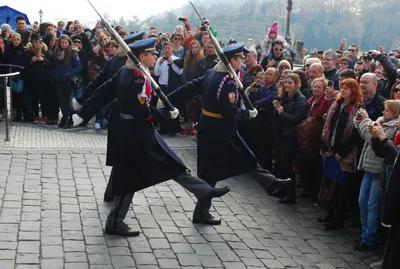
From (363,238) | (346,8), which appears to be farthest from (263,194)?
(346,8)

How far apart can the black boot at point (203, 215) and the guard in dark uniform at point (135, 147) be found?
0.67 metres

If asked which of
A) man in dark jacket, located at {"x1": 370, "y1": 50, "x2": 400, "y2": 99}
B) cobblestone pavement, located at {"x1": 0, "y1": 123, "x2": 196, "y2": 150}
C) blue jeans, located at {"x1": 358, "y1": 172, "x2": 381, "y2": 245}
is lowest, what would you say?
cobblestone pavement, located at {"x1": 0, "y1": 123, "x2": 196, "y2": 150}

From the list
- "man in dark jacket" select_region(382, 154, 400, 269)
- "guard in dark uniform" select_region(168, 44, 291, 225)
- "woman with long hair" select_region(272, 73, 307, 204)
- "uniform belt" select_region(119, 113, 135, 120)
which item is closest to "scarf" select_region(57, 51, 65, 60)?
"woman with long hair" select_region(272, 73, 307, 204)

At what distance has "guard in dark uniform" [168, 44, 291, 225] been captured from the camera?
716 cm

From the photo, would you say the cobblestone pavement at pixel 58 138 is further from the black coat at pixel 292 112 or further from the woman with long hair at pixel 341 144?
the woman with long hair at pixel 341 144

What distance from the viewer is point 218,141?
722cm

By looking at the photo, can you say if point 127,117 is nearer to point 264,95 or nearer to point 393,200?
point 393,200

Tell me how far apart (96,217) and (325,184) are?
9.09 feet

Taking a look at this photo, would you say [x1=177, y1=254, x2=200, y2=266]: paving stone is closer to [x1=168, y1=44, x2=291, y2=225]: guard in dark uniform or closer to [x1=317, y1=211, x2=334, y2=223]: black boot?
[x1=168, y1=44, x2=291, y2=225]: guard in dark uniform

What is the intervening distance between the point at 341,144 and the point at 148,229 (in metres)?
2.41

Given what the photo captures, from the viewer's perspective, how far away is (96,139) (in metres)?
11.3

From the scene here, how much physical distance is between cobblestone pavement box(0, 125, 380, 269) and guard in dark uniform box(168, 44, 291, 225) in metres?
0.51

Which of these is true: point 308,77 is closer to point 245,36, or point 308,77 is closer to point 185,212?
point 185,212

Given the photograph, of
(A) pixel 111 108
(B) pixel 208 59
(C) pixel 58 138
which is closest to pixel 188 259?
(A) pixel 111 108
